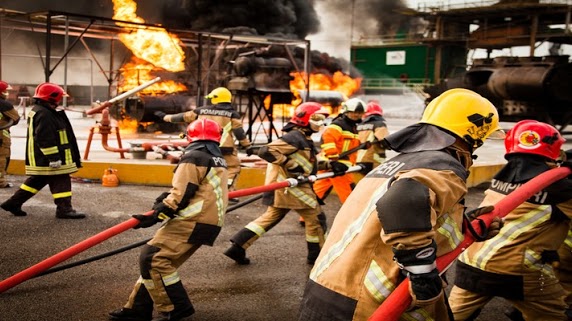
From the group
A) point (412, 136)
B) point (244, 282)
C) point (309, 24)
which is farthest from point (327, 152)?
point (309, 24)

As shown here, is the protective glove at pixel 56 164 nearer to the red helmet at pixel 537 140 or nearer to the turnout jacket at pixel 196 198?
the turnout jacket at pixel 196 198

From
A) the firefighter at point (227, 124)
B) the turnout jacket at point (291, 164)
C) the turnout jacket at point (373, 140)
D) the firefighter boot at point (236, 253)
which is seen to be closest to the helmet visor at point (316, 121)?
the turnout jacket at point (291, 164)

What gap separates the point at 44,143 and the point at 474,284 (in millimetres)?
5406

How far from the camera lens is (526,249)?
11.6ft

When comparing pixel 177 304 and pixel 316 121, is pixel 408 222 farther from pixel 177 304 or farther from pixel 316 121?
pixel 316 121

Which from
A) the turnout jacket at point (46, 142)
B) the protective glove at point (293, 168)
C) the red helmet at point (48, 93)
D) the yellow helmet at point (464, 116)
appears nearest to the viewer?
the yellow helmet at point (464, 116)

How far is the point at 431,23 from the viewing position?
36.9 metres

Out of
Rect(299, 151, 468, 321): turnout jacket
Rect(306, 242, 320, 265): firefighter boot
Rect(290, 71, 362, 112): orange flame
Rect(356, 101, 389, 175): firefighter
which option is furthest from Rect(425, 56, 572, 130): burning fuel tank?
Rect(299, 151, 468, 321): turnout jacket

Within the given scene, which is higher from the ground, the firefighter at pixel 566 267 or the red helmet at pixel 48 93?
the red helmet at pixel 48 93

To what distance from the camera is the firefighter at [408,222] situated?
2.17 m

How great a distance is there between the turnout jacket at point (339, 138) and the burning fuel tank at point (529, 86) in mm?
11015

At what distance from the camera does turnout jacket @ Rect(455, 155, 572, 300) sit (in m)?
3.49

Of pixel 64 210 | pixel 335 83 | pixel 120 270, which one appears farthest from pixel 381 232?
pixel 335 83

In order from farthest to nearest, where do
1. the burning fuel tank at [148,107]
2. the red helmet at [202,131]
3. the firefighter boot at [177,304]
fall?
the burning fuel tank at [148,107] → the red helmet at [202,131] → the firefighter boot at [177,304]
